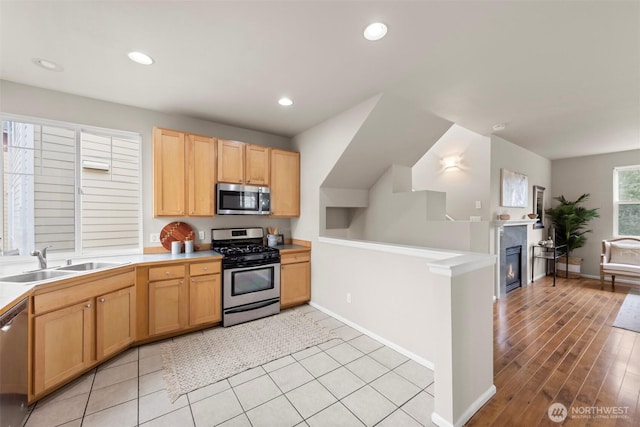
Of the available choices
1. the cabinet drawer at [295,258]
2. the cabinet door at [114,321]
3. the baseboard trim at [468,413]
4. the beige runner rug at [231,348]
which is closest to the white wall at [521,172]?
the baseboard trim at [468,413]

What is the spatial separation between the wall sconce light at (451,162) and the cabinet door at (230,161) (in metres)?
3.70

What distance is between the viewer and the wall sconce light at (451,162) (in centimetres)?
462

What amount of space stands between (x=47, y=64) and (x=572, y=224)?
29.2ft

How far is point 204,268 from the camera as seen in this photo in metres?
3.00

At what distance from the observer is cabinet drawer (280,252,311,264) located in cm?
361

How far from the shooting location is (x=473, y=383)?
5.92ft

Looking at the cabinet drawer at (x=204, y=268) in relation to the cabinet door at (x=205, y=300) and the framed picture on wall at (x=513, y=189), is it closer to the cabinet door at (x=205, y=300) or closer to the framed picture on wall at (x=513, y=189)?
the cabinet door at (x=205, y=300)

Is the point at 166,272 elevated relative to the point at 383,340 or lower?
elevated

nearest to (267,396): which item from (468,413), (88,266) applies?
(468,413)

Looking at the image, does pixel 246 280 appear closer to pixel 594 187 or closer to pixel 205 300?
pixel 205 300

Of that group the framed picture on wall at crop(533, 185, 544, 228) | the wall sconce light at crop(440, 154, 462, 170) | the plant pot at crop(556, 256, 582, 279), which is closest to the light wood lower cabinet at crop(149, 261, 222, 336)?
the wall sconce light at crop(440, 154, 462, 170)

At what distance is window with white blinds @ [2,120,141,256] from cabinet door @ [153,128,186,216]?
44 cm

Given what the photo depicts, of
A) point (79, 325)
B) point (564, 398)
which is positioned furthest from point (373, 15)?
point (79, 325)

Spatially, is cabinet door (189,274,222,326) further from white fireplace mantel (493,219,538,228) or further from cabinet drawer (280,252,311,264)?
white fireplace mantel (493,219,538,228)
